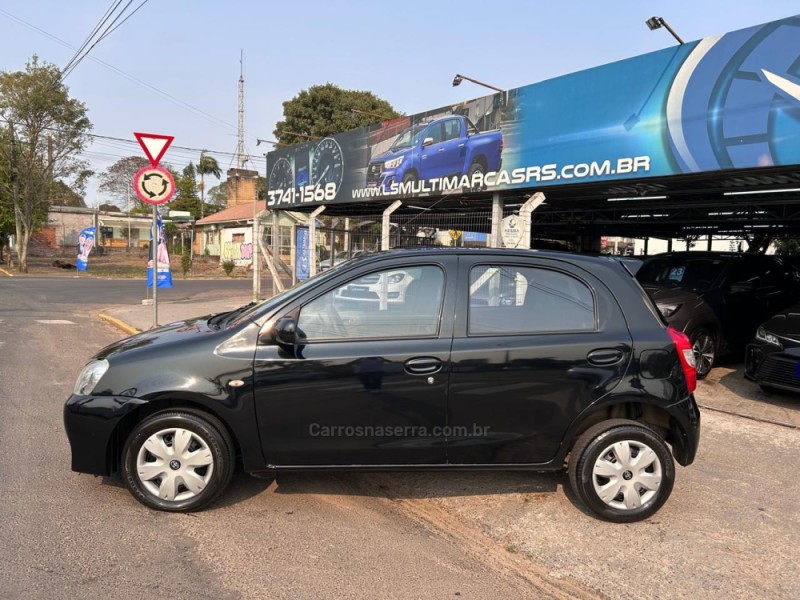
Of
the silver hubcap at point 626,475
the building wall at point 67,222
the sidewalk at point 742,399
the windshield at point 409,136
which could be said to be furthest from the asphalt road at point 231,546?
the building wall at point 67,222

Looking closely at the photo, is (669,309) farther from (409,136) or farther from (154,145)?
(154,145)

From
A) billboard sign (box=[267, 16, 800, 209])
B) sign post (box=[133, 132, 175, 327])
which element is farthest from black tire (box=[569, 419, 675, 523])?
sign post (box=[133, 132, 175, 327])

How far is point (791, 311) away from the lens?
654 cm

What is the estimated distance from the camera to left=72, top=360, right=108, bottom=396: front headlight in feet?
11.5

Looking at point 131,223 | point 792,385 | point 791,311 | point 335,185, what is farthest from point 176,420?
point 131,223

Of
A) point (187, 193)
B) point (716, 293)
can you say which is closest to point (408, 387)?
point (716, 293)

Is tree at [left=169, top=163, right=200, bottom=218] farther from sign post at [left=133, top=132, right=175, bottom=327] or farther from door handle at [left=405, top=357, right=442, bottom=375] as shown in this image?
door handle at [left=405, top=357, right=442, bottom=375]

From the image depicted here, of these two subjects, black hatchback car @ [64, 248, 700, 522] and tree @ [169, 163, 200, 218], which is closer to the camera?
black hatchback car @ [64, 248, 700, 522]

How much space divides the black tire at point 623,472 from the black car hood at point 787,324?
364 cm

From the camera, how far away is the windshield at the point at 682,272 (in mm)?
8469

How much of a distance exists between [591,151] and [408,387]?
19.6 ft

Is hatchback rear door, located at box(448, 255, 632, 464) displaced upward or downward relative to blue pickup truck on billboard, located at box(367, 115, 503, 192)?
downward

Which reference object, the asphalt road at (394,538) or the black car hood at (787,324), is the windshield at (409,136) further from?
the asphalt road at (394,538)

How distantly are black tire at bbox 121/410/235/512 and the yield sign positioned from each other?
6675 mm
